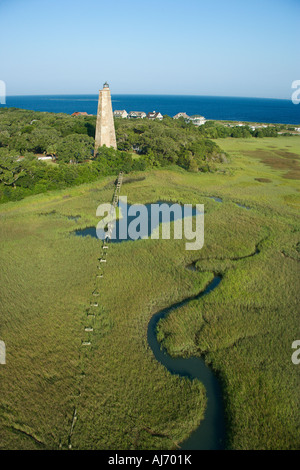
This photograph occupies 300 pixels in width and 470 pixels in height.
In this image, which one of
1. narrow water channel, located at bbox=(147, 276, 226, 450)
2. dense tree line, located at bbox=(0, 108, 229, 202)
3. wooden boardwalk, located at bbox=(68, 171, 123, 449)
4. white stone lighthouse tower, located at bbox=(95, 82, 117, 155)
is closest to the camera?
narrow water channel, located at bbox=(147, 276, 226, 450)

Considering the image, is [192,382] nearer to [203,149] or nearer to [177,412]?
[177,412]

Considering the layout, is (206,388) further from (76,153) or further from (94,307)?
(76,153)

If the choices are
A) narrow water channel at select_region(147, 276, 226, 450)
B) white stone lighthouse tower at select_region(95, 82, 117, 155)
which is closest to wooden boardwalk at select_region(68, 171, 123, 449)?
narrow water channel at select_region(147, 276, 226, 450)

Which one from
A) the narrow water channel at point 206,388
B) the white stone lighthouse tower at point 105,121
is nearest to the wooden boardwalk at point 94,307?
the narrow water channel at point 206,388

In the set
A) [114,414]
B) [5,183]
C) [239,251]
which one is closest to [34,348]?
[114,414]

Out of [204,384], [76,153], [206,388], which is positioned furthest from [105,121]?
[206,388]

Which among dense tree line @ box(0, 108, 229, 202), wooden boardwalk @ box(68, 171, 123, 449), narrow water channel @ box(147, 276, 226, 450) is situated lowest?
narrow water channel @ box(147, 276, 226, 450)

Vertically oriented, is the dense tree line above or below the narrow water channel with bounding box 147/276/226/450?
above

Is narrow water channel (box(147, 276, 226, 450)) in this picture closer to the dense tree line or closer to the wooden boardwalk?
the wooden boardwalk

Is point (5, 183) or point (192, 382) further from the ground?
point (5, 183)
